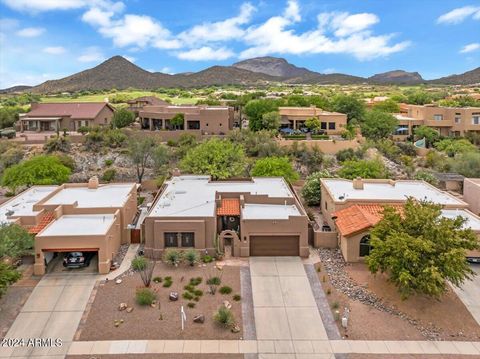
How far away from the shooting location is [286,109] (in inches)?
2761

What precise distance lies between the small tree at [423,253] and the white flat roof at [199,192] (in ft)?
37.7

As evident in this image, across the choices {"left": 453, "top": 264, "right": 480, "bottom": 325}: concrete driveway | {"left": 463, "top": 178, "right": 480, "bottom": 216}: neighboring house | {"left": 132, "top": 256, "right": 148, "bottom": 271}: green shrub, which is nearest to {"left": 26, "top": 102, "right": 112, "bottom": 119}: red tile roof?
{"left": 132, "top": 256, "right": 148, "bottom": 271}: green shrub

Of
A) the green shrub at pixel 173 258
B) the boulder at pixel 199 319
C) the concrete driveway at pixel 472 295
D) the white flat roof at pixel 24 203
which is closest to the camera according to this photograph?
the boulder at pixel 199 319

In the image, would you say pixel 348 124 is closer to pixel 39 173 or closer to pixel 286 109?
pixel 286 109

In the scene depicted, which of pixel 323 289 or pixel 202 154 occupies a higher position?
pixel 202 154

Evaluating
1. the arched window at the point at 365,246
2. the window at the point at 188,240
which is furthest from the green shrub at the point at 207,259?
the arched window at the point at 365,246

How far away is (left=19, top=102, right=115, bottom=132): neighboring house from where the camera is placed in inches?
2734

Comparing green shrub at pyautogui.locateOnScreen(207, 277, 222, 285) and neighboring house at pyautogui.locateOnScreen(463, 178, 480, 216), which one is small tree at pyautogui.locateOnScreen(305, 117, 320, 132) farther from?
green shrub at pyautogui.locateOnScreen(207, 277, 222, 285)

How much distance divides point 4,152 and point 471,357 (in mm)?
56145

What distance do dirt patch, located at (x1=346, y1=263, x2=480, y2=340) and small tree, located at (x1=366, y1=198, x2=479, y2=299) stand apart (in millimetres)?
706

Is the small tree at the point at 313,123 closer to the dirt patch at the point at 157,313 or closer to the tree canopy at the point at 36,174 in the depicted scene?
the tree canopy at the point at 36,174

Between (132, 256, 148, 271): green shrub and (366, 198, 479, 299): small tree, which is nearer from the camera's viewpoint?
(366, 198, 479, 299): small tree

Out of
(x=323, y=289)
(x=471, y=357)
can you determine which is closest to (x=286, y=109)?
(x=323, y=289)

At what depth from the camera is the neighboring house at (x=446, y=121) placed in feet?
229
